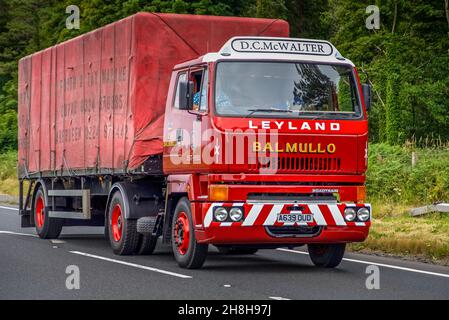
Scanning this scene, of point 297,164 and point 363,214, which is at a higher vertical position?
point 297,164

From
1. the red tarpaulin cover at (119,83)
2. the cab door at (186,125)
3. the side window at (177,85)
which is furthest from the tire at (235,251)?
the side window at (177,85)

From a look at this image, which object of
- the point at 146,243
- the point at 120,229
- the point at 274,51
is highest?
the point at 274,51

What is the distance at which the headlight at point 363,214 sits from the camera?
15.1 m

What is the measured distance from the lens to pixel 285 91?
14984 millimetres

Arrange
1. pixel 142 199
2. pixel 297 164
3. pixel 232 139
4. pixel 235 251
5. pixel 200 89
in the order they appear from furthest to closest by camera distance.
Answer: pixel 235 251, pixel 142 199, pixel 200 89, pixel 297 164, pixel 232 139

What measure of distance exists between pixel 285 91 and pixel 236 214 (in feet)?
5.85

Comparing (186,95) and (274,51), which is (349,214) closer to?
(274,51)

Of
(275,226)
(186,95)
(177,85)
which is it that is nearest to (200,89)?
(186,95)

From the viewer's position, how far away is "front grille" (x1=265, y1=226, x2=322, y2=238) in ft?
48.7

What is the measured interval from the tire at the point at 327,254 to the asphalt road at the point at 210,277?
0.57 ft

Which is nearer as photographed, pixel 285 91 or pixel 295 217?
pixel 295 217

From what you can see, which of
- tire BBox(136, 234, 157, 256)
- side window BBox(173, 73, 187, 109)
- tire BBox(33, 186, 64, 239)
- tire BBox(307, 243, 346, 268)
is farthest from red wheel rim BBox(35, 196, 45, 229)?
tire BBox(307, 243, 346, 268)
